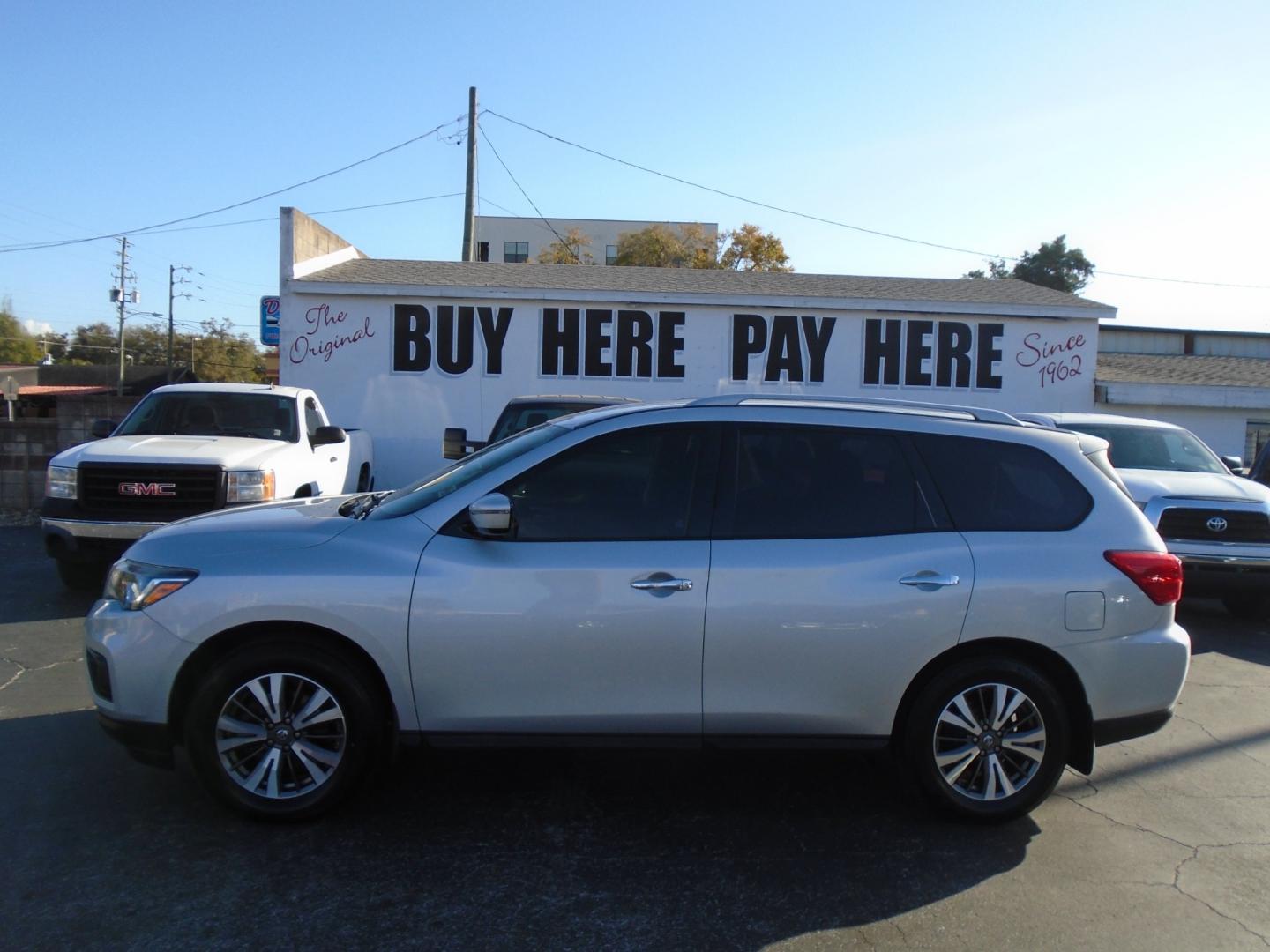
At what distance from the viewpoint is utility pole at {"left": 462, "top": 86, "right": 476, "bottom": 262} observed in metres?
24.6

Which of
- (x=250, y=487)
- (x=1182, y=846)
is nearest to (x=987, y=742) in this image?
(x=1182, y=846)

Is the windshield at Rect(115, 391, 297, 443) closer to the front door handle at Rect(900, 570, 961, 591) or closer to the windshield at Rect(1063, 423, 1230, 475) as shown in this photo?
the front door handle at Rect(900, 570, 961, 591)

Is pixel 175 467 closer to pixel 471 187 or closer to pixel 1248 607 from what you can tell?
pixel 1248 607

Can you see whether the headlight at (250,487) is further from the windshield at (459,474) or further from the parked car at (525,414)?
the windshield at (459,474)

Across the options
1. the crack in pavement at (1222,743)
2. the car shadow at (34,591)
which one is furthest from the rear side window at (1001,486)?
the car shadow at (34,591)

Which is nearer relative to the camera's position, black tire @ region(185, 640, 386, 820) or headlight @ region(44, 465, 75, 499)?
black tire @ region(185, 640, 386, 820)

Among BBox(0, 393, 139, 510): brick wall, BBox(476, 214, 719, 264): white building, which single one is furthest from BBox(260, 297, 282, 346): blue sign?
BBox(476, 214, 719, 264): white building

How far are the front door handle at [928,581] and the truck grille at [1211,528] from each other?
5.58m

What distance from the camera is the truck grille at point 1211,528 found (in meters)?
8.96

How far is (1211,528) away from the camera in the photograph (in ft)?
29.5

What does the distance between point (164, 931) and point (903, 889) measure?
2638 millimetres

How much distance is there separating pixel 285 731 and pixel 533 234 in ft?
212

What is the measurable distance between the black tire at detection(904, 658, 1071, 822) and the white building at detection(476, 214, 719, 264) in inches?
2356

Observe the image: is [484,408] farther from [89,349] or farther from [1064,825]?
[89,349]
